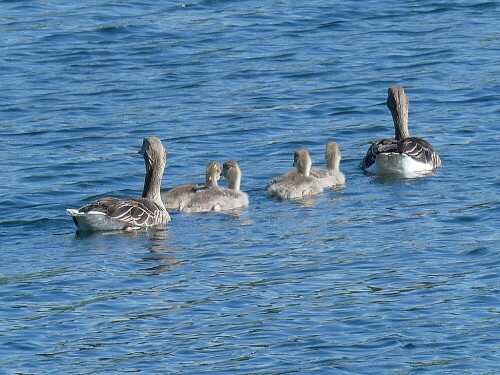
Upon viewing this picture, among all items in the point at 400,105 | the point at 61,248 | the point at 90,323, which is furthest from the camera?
the point at 400,105

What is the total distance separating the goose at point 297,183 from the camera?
57.0 feet

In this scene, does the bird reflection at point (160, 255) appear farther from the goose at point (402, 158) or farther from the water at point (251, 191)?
the goose at point (402, 158)

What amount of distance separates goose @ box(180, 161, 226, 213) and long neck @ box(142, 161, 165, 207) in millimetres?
336

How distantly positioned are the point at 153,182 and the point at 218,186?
786 millimetres

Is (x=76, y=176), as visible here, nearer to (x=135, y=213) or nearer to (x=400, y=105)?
(x=135, y=213)

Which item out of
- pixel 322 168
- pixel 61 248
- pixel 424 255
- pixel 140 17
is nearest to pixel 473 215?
pixel 424 255

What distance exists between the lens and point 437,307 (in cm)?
1276

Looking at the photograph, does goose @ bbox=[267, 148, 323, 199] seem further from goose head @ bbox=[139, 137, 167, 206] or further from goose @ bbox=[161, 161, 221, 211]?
goose head @ bbox=[139, 137, 167, 206]

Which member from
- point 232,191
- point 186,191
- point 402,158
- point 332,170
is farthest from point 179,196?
point 402,158

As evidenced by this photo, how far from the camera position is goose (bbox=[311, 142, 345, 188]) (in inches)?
708

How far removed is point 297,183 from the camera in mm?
17438

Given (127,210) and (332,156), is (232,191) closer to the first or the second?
(127,210)

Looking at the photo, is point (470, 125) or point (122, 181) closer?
point (122, 181)

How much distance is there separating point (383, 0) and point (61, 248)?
50.1 feet
